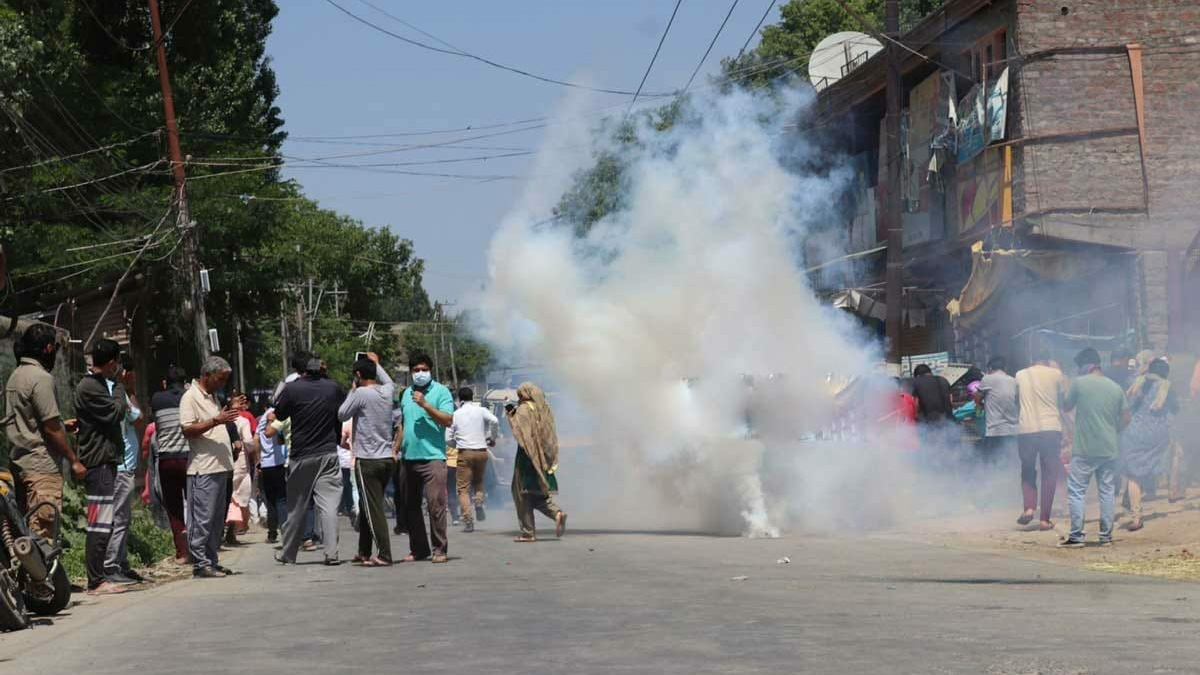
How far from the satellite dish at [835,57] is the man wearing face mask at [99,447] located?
23585 mm

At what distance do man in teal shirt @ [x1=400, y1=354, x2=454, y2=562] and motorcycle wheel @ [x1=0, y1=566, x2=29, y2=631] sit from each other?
513 centimetres

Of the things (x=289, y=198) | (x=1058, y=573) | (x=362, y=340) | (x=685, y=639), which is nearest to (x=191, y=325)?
(x=289, y=198)

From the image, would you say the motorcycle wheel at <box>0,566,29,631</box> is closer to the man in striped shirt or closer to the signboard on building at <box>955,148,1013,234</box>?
the man in striped shirt

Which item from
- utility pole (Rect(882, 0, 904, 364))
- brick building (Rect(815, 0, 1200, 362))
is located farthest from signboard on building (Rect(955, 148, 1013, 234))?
utility pole (Rect(882, 0, 904, 364))

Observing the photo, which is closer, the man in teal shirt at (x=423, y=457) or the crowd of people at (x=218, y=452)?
the crowd of people at (x=218, y=452)

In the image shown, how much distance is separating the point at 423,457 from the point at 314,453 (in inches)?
42.1

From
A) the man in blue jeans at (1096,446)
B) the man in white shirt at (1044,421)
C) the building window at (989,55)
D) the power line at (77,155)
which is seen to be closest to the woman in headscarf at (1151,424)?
the man in white shirt at (1044,421)

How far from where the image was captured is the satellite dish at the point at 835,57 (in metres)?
33.3

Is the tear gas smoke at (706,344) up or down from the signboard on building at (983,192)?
down

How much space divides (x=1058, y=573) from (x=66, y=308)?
23662mm

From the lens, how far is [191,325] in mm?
35438

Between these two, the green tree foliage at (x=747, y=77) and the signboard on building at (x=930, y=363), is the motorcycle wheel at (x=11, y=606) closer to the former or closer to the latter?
the green tree foliage at (x=747, y=77)

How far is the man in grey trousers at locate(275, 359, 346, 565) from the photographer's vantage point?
14086 millimetres

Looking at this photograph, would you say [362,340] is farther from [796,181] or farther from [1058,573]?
[1058,573]
